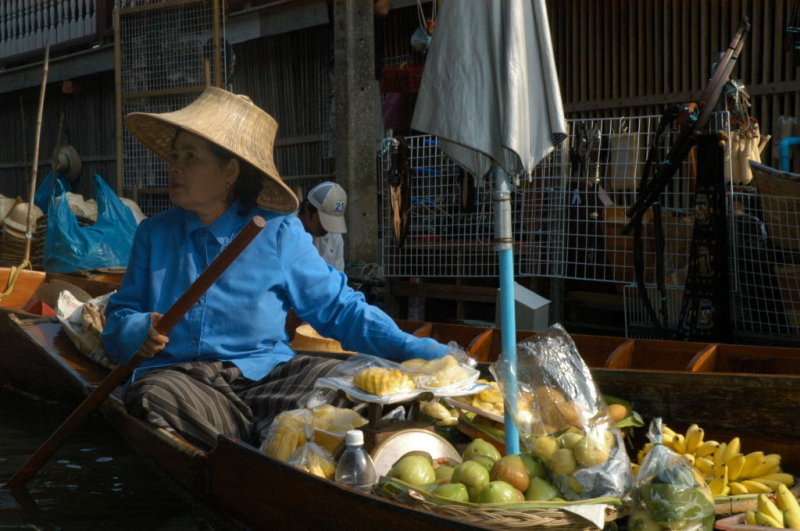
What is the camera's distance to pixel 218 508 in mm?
3494

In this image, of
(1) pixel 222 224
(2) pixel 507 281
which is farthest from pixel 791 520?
(1) pixel 222 224

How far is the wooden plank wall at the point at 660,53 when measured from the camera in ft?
21.8

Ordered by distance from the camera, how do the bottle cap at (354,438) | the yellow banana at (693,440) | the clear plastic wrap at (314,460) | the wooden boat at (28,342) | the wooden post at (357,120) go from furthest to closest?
the wooden post at (357,120)
the wooden boat at (28,342)
the yellow banana at (693,440)
the clear plastic wrap at (314,460)
the bottle cap at (354,438)

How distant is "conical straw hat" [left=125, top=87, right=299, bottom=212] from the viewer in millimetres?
3887

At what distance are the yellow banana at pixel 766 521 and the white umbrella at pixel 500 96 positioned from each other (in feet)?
2.44

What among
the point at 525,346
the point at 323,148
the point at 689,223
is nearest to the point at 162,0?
the point at 323,148

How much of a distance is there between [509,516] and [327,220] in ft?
15.1

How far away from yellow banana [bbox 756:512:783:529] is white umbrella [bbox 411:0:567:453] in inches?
29.2

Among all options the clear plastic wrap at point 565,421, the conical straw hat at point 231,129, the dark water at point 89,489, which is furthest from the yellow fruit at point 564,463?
the conical straw hat at point 231,129

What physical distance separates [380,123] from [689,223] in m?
3.11

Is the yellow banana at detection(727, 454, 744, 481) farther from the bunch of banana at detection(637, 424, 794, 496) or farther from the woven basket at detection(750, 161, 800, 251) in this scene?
the woven basket at detection(750, 161, 800, 251)

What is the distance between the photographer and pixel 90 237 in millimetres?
9164

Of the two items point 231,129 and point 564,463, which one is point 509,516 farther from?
point 231,129

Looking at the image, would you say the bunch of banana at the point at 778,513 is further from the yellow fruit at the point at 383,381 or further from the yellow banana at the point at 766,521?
the yellow fruit at the point at 383,381
